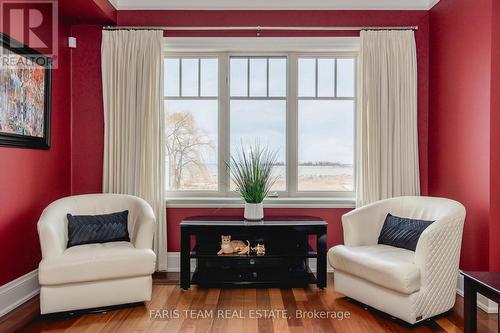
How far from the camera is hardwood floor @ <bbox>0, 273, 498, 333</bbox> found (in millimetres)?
2633

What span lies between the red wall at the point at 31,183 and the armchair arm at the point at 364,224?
8.93ft

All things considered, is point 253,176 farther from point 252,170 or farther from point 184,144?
point 184,144

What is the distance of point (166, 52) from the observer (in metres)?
4.03

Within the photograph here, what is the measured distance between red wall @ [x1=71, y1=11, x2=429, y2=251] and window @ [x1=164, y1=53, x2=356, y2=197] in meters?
0.35

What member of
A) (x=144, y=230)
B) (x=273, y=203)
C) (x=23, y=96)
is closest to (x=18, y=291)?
(x=144, y=230)

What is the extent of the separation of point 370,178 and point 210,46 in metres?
2.14

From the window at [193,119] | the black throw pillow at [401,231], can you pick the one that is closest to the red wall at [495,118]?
the black throw pillow at [401,231]

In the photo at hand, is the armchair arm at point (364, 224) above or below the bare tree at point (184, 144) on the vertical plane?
below

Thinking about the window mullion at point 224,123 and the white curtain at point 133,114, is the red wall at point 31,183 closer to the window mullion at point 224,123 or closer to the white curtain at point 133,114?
the white curtain at point 133,114

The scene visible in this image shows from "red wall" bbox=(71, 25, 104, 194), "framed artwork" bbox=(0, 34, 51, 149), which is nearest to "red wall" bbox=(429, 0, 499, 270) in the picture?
"red wall" bbox=(71, 25, 104, 194)

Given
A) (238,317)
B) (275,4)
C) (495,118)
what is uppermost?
(275,4)

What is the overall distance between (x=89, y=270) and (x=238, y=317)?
115 cm

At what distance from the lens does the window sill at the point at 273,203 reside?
397 centimetres

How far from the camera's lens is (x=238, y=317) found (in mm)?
2811
